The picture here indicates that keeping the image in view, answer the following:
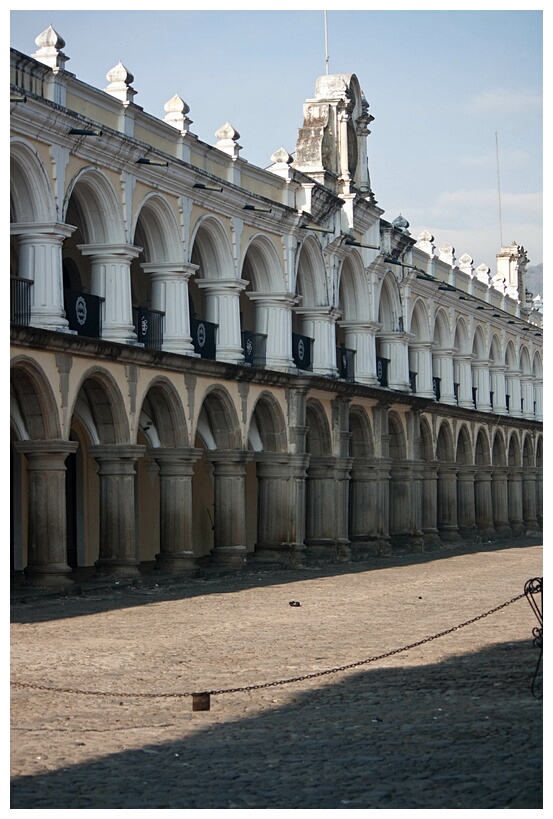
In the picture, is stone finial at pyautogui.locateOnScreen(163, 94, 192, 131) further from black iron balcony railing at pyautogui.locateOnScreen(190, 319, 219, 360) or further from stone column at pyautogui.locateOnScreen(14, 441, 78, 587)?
stone column at pyautogui.locateOnScreen(14, 441, 78, 587)

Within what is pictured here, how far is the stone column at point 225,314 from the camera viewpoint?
28.0 m

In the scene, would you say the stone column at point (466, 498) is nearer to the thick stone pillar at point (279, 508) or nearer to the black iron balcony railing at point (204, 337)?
the thick stone pillar at point (279, 508)

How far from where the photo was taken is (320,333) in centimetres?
3266

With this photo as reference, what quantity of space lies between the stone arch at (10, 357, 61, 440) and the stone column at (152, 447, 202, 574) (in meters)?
4.41

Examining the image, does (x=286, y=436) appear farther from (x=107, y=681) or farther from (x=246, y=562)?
(x=107, y=681)

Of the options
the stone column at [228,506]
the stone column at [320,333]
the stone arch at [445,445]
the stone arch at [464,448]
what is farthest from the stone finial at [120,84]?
the stone arch at [464,448]

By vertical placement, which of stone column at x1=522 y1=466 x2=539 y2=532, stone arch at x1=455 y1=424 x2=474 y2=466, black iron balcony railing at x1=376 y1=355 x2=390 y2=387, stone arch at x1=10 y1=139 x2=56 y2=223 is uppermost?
stone arch at x1=10 y1=139 x2=56 y2=223

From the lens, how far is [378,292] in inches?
1455

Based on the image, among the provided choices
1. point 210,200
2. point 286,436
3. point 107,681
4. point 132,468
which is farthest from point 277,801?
point 286,436

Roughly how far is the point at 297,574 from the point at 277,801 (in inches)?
787

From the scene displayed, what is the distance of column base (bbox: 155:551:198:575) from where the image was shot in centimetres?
2552

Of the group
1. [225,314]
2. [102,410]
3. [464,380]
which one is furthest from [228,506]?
[464,380]

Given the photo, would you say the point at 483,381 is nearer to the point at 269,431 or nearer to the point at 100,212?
the point at 269,431

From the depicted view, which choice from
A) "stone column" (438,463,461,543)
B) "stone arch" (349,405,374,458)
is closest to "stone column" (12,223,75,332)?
"stone arch" (349,405,374,458)
